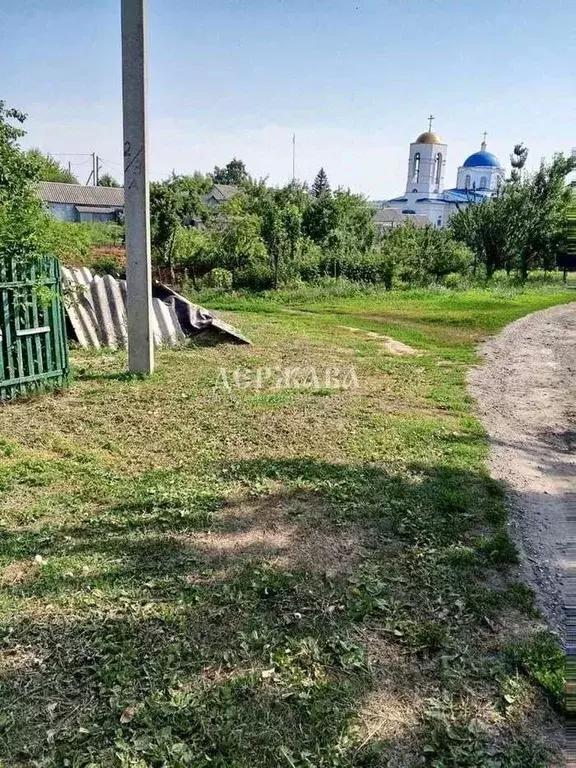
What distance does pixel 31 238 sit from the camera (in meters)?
5.32

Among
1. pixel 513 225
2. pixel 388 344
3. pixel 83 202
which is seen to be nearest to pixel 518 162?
pixel 513 225

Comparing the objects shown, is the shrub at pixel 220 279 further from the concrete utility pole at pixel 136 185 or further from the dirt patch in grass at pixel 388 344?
the concrete utility pole at pixel 136 185

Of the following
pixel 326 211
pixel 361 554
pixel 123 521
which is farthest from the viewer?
pixel 326 211

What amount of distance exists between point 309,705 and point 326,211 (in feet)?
60.3

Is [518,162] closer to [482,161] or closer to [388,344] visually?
[388,344]

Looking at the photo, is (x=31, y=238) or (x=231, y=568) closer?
(x=231, y=568)

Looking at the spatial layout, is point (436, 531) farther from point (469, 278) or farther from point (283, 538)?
point (469, 278)

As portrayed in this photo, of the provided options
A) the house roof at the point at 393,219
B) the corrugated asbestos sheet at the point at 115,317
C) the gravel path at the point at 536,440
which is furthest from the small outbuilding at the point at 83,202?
the gravel path at the point at 536,440

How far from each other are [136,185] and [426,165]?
66.9 m

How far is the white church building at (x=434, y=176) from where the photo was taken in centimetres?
6406

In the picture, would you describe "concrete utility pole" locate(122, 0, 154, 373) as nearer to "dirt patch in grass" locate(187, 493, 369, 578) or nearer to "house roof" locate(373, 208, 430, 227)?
"dirt patch in grass" locate(187, 493, 369, 578)

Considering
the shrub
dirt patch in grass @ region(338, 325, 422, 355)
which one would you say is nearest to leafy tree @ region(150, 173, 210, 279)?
the shrub

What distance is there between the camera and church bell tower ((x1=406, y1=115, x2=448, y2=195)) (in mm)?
64875

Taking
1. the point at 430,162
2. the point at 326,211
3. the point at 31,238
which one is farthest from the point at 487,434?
the point at 430,162
